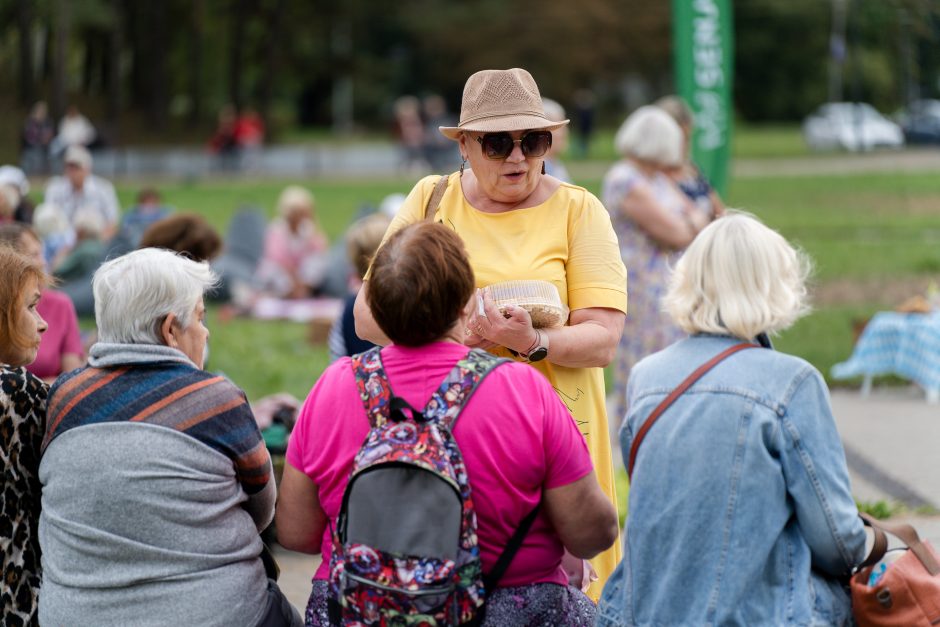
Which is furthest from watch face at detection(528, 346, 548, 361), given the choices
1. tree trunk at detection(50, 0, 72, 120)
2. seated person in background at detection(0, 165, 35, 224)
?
tree trunk at detection(50, 0, 72, 120)

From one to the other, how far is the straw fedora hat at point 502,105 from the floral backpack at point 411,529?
3.74 ft

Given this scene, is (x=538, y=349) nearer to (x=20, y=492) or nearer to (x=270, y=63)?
(x=20, y=492)

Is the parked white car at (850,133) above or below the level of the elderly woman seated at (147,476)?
below

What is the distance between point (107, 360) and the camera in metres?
3.50

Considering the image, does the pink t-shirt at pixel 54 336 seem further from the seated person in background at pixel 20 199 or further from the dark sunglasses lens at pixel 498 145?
the seated person in background at pixel 20 199

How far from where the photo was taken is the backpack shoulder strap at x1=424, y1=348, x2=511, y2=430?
3133 millimetres

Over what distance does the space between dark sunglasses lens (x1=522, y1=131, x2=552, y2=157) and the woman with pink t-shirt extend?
0.76 meters

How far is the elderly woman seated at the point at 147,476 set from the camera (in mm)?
3389

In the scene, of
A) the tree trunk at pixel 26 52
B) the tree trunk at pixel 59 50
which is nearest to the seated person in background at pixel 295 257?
the tree trunk at pixel 26 52

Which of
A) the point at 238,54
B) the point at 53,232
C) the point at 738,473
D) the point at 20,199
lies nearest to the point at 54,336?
the point at 738,473

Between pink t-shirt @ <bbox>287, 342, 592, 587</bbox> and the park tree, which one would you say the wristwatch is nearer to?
pink t-shirt @ <bbox>287, 342, 592, 587</bbox>

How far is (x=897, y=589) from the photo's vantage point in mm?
3396

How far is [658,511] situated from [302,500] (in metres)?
0.89

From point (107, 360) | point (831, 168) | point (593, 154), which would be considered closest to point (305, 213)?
point (107, 360)
